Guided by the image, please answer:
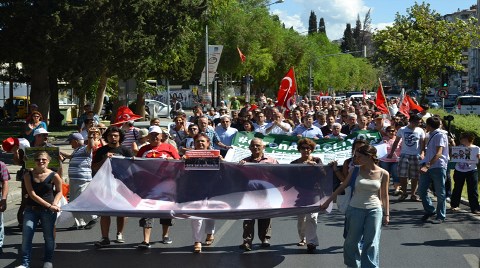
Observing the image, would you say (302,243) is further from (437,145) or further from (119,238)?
(437,145)

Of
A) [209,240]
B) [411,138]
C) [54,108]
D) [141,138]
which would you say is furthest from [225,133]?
[54,108]

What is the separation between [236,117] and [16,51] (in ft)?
42.6

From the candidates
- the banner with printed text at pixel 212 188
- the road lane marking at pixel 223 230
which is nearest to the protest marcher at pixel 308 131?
the road lane marking at pixel 223 230

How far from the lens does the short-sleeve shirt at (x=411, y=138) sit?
14211mm

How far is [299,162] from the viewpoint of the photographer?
10.2 meters

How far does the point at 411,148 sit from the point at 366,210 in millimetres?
6497

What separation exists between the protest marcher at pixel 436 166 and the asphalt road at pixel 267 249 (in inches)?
9.7

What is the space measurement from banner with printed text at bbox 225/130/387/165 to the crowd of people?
0.32 metres

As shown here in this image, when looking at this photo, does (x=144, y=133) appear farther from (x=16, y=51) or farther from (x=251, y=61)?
(x=251, y=61)

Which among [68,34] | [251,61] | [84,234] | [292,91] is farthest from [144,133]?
[251,61]

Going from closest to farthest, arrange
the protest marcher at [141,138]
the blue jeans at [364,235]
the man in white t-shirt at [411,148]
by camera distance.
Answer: the blue jeans at [364,235]
the protest marcher at [141,138]
the man in white t-shirt at [411,148]

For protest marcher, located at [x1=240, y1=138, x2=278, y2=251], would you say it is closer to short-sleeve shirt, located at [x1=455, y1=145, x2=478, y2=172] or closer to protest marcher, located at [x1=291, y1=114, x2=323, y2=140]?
short-sleeve shirt, located at [x1=455, y1=145, x2=478, y2=172]

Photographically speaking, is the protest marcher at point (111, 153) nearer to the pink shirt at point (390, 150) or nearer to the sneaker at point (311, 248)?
the sneaker at point (311, 248)

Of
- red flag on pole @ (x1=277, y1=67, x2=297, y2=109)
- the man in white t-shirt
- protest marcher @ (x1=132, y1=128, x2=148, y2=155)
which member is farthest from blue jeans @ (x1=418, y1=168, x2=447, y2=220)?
red flag on pole @ (x1=277, y1=67, x2=297, y2=109)
